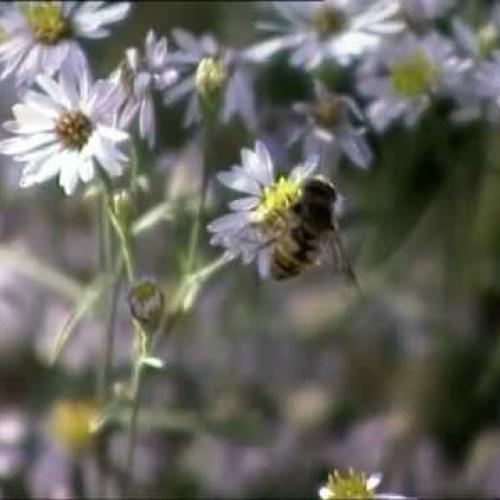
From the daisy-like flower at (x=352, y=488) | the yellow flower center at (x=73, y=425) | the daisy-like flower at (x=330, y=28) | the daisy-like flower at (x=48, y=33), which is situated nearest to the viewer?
the daisy-like flower at (x=352, y=488)

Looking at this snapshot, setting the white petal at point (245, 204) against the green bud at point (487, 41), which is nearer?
the white petal at point (245, 204)

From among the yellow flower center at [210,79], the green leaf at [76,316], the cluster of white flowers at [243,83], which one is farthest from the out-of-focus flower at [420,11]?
the green leaf at [76,316]

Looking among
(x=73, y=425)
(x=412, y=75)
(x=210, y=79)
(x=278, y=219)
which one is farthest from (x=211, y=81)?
(x=73, y=425)

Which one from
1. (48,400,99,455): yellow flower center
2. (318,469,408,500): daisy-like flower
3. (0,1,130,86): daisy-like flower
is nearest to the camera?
(318,469,408,500): daisy-like flower

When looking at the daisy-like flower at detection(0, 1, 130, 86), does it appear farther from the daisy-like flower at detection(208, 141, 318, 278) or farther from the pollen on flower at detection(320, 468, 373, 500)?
the pollen on flower at detection(320, 468, 373, 500)

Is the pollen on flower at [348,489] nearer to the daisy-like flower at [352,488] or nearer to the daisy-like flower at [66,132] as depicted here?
the daisy-like flower at [352,488]

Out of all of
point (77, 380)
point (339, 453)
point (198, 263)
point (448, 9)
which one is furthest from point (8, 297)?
point (448, 9)

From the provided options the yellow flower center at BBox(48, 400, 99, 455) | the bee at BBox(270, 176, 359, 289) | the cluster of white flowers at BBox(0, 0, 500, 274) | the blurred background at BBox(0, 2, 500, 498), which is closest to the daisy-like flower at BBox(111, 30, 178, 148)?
the cluster of white flowers at BBox(0, 0, 500, 274)
